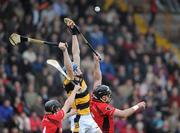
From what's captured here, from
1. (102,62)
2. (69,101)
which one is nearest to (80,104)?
(69,101)

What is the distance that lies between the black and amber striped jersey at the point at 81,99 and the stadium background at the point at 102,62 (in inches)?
199

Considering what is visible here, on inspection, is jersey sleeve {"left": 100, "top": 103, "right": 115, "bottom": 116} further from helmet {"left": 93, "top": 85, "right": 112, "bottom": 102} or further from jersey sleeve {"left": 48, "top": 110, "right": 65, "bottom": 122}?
jersey sleeve {"left": 48, "top": 110, "right": 65, "bottom": 122}

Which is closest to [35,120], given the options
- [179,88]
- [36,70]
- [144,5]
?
[36,70]

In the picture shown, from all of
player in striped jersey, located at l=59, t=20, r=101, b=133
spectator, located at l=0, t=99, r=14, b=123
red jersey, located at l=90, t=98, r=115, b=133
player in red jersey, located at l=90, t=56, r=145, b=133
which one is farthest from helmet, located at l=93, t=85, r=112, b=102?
spectator, located at l=0, t=99, r=14, b=123

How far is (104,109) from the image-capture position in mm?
16250

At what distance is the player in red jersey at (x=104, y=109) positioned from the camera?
635 inches

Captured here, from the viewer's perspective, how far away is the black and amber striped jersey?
53.9 feet

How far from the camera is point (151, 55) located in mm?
27688

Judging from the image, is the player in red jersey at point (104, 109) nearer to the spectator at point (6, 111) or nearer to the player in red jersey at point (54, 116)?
the player in red jersey at point (54, 116)

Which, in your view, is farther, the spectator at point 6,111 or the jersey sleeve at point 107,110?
the spectator at point 6,111

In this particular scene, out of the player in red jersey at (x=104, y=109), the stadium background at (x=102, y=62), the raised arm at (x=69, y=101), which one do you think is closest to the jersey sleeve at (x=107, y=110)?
the player in red jersey at (x=104, y=109)

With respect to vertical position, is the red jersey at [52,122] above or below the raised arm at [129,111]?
below

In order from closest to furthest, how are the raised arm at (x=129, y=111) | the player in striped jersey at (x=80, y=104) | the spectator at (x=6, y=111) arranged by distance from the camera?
the raised arm at (x=129, y=111), the player in striped jersey at (x=80, y=104), the spectator at (x=6, y=111)

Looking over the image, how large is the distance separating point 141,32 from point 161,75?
2.84 metres
